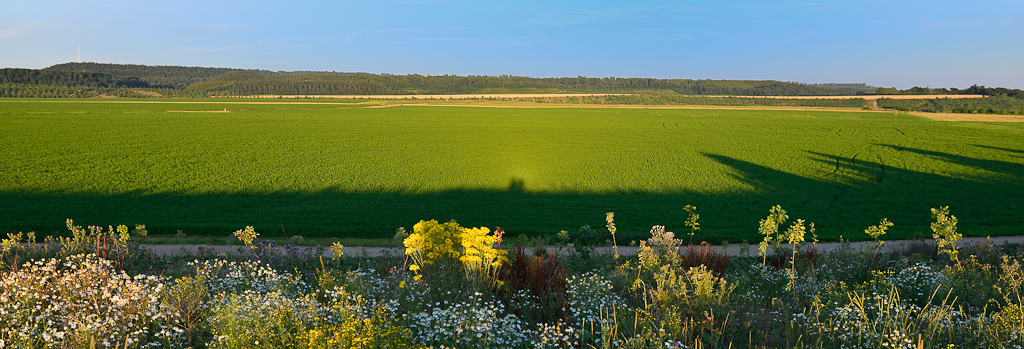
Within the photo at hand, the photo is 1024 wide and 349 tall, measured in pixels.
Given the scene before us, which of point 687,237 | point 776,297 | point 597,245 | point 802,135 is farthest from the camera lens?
point 802,135

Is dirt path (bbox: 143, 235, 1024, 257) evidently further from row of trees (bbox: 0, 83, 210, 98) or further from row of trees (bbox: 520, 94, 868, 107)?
row of trees (bbox: 0, 83, 210, 98)

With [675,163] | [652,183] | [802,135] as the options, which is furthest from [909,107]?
[652,183]

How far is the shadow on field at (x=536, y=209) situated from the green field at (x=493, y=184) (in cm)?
7

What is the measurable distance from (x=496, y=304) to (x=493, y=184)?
1646cm

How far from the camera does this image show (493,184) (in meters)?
22.6

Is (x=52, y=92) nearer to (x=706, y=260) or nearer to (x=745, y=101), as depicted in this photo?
(x=745, y=101)

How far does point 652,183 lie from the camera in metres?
22.7

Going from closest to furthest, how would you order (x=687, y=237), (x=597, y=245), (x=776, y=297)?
(x=776, y=297) → (x=597, y=245) → (x=687, y=237)

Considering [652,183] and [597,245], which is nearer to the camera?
[597,245]

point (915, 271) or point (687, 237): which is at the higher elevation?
point (915, 271)

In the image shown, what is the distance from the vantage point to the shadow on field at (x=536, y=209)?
14.3m

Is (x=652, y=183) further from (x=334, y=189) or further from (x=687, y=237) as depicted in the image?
(x=334, y=189)

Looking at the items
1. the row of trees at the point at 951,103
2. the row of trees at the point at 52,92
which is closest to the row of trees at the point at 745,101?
the row of trees at the point at 951,103

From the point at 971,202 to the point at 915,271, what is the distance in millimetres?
16255
